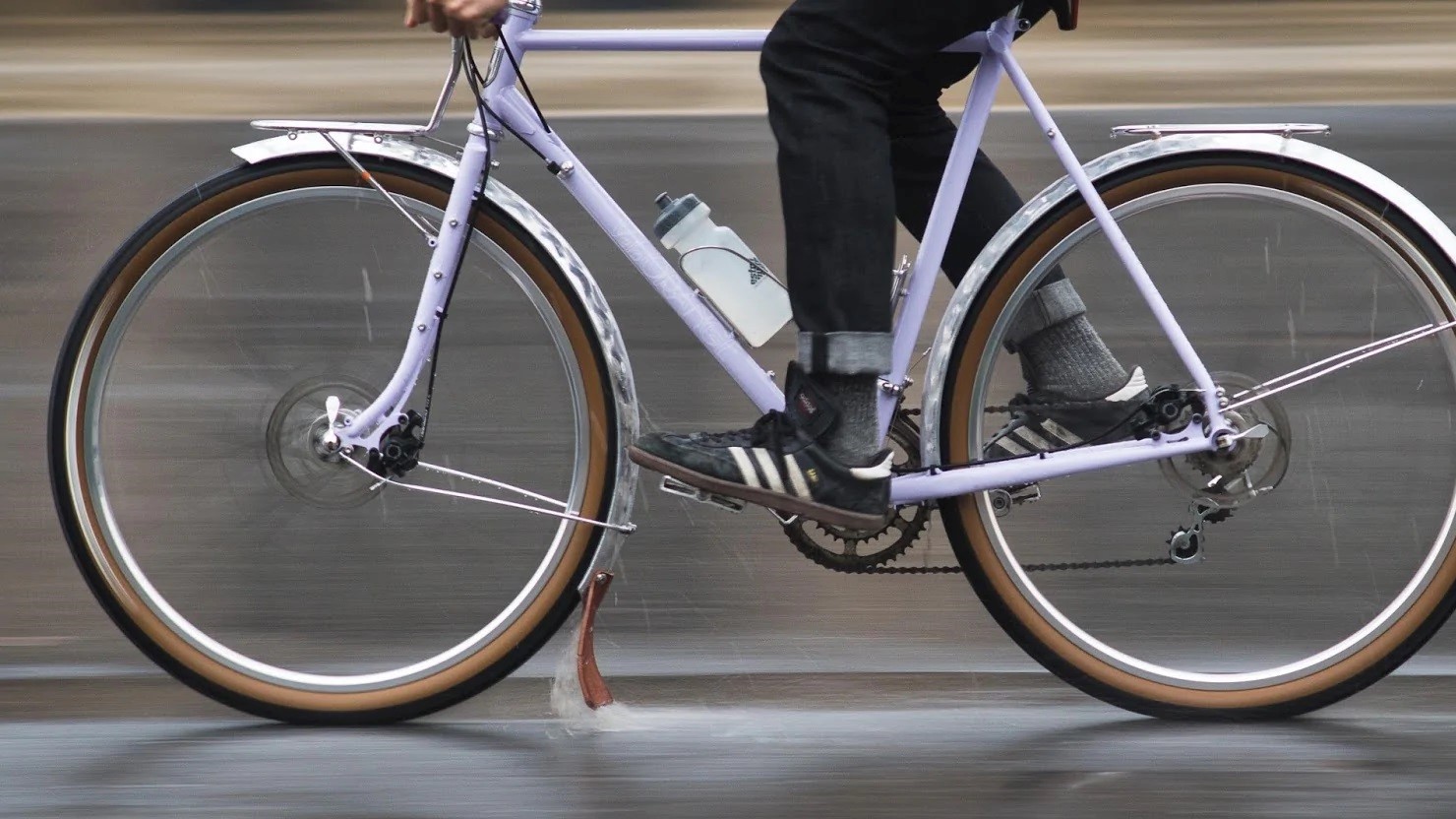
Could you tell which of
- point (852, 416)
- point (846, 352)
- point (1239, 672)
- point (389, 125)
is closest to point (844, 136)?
point (846, 352)

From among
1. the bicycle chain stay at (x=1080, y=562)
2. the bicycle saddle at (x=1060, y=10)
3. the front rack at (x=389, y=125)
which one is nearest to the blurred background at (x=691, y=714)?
the bicycle chain stay at (x=1080, y=562)

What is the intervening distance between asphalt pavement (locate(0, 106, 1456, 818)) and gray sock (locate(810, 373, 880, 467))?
0.42 meters

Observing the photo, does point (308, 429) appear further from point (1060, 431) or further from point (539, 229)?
point (1060, 431)

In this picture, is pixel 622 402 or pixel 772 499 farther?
pixel 622 402

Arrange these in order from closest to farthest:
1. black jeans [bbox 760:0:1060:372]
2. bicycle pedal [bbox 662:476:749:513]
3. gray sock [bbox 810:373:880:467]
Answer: black jeans [bbox 760:0:1060:372]
gray sock [bbox 810:373:880:467]
bicycle pedal [bbox 662:476:749:513]

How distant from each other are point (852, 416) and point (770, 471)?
0.17 m

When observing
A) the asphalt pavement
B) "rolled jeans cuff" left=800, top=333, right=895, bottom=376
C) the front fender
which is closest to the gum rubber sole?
the front fender

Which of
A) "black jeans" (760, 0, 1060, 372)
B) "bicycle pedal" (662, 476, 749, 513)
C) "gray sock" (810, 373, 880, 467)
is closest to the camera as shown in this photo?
"black jeans" (760, 0, 1060, 372)

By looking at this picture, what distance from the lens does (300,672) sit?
3713 mm

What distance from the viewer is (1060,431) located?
11.8 feet

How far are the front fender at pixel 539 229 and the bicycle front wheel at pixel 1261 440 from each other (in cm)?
58

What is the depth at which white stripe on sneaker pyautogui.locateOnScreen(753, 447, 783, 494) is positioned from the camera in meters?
3.40

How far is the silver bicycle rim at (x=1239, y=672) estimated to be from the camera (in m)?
3.43

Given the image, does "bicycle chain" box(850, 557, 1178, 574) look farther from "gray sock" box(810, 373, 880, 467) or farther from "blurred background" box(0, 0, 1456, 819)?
"gray sock" box(810, 373, 880, 467)
